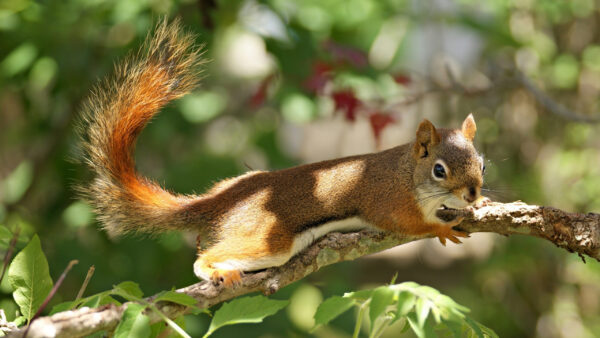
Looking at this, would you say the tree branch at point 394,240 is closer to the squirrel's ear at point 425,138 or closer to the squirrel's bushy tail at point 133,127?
the squirrel's ear at point 425,138

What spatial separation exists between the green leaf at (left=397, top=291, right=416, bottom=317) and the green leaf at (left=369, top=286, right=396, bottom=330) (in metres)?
0.02

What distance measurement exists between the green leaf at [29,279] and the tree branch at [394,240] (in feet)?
0.75

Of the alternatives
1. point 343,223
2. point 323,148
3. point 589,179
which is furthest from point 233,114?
point 343,223

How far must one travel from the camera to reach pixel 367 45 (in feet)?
10.5

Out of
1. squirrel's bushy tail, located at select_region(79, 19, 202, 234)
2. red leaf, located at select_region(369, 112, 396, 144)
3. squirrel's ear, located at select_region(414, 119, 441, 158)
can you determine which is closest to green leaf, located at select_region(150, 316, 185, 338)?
squirrel's bushy tail, located at select_region(79, 19, 202, 234)

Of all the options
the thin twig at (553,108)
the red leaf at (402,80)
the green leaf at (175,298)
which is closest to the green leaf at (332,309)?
the green leaf at (175,298)

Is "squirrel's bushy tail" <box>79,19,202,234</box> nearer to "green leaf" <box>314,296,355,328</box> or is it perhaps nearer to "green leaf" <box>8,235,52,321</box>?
"green leaf" <box>8,235,52,321</box>

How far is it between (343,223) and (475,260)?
132 inches

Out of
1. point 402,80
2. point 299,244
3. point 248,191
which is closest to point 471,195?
point 299,244

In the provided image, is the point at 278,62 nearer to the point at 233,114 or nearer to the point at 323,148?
the point at 233,114

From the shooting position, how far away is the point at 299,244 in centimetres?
197

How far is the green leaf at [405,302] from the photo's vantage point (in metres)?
1.10

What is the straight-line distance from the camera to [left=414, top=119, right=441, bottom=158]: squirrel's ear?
2.15 m

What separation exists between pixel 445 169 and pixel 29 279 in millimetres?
1249
